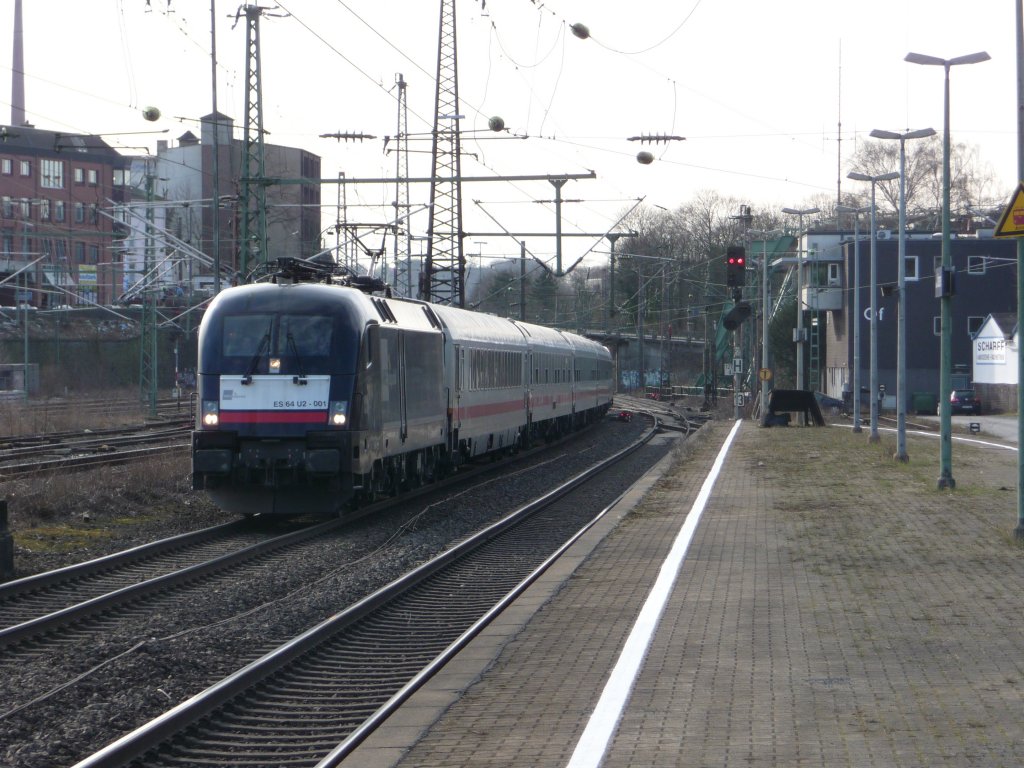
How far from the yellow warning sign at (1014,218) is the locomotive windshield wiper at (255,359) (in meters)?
8.57

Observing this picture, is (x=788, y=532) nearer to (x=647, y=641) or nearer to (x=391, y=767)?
(x=647, y=641)

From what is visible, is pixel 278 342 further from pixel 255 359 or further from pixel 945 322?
pixel 945 322

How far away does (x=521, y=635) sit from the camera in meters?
8.88

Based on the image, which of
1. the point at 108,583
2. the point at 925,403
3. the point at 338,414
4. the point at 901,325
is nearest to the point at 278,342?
the point at 338,414

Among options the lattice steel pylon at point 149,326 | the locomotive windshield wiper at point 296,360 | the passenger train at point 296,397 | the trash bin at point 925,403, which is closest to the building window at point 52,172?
the lattice steel pylon at point 149,326

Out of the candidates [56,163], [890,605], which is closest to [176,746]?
[890,605]

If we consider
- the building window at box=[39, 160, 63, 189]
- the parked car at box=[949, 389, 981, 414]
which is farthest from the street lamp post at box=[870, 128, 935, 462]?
the building window at box=[39, 160, 63, 189]

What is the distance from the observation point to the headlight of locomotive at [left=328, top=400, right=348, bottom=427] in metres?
15.6

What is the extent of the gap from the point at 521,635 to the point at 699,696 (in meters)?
2.29

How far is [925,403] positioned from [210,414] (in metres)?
47.6

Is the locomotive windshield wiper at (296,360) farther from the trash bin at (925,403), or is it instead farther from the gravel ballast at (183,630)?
the trash bin at (925,403)

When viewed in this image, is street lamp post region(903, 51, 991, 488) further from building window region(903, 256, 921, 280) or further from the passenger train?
building window region(903, 256, 921, 280)

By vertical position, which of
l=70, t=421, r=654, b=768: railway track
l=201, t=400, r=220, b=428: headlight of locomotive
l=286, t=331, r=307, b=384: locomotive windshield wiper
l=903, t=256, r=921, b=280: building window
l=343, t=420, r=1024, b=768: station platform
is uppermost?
l=903, t=256, r=921, b=280: building window

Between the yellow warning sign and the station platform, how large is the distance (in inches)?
121
